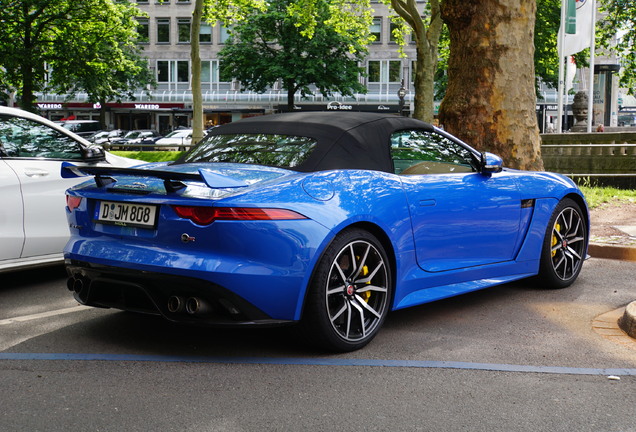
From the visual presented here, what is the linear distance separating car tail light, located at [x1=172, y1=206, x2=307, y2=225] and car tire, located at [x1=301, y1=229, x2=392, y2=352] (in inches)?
14.6

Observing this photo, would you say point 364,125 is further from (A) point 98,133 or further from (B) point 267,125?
(A) point 98,133

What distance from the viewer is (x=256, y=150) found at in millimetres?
5426

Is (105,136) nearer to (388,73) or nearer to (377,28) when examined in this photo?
(388,73)

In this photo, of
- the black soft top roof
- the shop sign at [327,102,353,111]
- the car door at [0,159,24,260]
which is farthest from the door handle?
the shop sign at [327,102,353,111]

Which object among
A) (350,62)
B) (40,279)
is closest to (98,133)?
(350,62)

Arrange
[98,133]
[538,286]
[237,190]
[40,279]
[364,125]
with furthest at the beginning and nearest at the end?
[98,133] → [40,279] → [538,286] → [364,125] → [237,190]

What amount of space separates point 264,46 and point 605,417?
160 feet

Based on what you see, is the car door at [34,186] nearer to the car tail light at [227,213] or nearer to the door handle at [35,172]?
the door handle at [35,172]

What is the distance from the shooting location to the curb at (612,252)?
8.91 m

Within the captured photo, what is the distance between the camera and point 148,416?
3.79 meters

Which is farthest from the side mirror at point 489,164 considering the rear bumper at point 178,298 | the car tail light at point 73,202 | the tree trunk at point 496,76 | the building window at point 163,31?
the building window at point 163,31

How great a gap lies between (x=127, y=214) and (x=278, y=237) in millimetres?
913

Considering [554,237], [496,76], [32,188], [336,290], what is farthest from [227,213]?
[496,76]

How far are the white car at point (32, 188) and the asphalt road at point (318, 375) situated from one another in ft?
2.12
